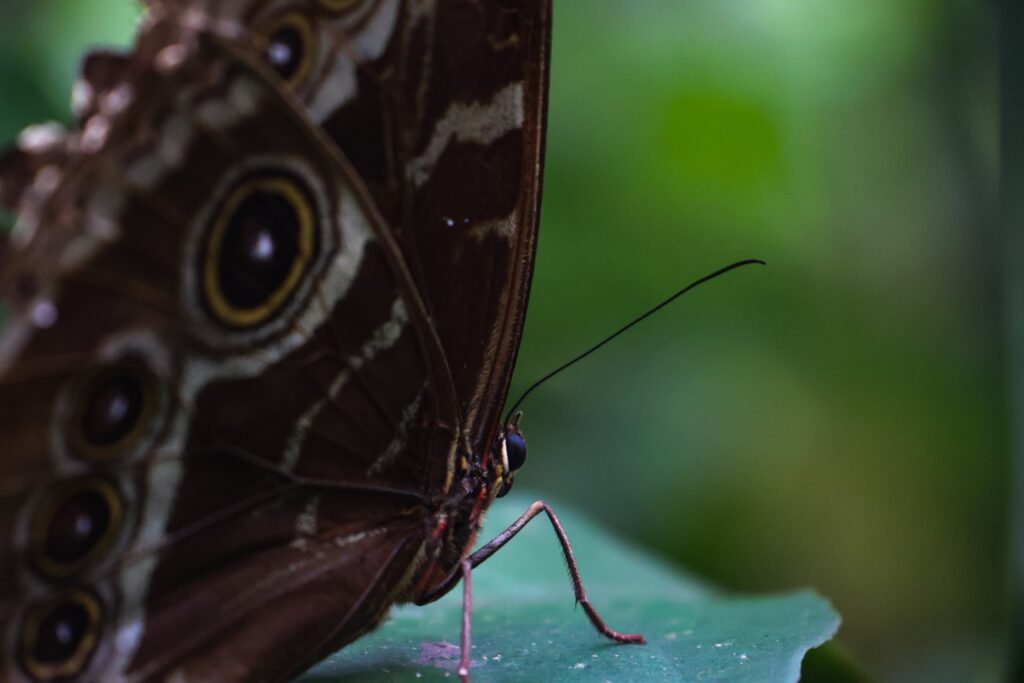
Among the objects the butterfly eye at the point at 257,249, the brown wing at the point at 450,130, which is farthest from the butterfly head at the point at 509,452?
the butterfly eye at the point at 257,249

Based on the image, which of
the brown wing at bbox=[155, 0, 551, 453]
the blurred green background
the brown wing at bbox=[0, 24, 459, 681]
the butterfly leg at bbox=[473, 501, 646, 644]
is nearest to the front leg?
the butterfly leg at bbox=[473, 501, 646, 644]

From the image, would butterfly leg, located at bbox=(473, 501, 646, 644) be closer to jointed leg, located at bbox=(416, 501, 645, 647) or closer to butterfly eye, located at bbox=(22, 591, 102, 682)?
jointed leg, located at bbox=(416, 501, 645, 647)

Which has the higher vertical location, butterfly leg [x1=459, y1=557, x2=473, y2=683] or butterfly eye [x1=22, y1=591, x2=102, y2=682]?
butterfly eye [x1=22, y1=591, x2=102, y2=682]

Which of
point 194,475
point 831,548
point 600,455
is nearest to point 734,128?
point 600,455

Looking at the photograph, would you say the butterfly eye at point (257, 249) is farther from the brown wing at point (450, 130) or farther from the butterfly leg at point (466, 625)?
the butterfly leg at point (466, 625)

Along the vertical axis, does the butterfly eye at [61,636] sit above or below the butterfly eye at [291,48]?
below

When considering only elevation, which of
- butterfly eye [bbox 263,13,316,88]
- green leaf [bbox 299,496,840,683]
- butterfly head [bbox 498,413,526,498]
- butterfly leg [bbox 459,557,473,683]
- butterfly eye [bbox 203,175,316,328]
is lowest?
green leaf [bbox 299,496,840,683]
